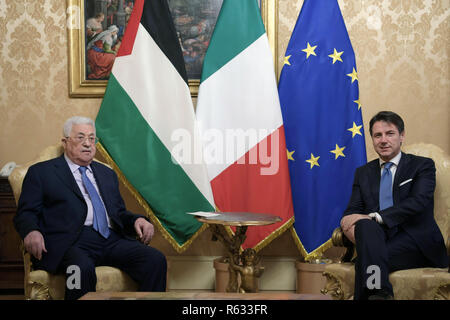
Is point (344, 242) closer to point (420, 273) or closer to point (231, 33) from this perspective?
point (420, 273)

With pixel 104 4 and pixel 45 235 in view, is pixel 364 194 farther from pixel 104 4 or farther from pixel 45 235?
pixel 104 4

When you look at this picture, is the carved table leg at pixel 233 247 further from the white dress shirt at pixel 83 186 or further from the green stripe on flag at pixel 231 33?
the green stripe on flag at pixel 231 33

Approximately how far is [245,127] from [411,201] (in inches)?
52.8

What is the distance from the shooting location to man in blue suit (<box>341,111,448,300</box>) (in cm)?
242

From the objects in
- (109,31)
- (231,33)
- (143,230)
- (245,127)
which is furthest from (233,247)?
(109,31)

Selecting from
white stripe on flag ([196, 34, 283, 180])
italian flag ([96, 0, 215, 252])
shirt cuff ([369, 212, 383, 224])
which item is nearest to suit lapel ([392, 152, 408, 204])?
shirt cuff ([369, 212, 383, 224])

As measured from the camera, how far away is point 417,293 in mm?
2389

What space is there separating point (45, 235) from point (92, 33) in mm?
1866

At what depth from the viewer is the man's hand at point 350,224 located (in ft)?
8.61

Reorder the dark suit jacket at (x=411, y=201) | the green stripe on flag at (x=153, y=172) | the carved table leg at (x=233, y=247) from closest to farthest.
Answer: the dark suit jacket at (x=411, y=201) → the carved table leg at (x=233, y=247) → the green stripe on flag at (x=153, y=172)

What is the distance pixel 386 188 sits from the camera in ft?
9.13

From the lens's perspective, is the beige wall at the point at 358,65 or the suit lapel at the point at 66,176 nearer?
the suit lapel at the point at 66,176

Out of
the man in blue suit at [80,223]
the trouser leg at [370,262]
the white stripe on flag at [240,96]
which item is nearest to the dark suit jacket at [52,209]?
the man in blue suit at [80,223]

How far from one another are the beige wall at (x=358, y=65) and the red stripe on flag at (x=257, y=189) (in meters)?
0.48
